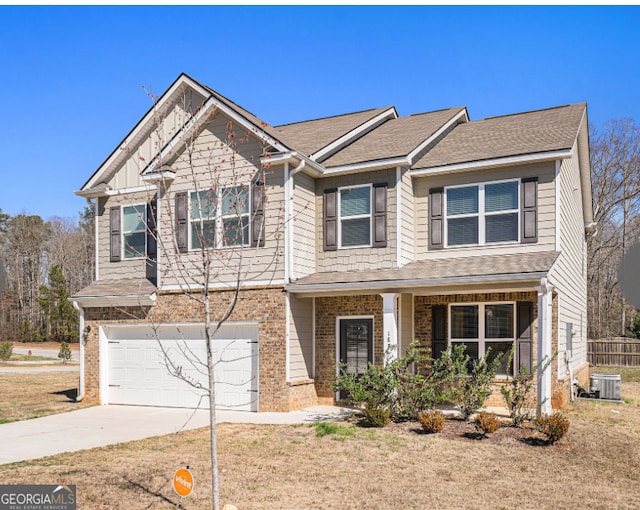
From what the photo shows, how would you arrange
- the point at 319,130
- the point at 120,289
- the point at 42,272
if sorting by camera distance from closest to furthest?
1. the point at 120,289
2. the point at 319,130
3. the point at 42,272

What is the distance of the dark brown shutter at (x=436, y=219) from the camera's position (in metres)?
15.0

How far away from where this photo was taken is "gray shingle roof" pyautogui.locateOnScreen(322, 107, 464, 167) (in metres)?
15.0

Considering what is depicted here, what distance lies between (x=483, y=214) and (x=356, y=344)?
4185 mm

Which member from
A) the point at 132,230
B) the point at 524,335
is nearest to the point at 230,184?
the point at 132,230

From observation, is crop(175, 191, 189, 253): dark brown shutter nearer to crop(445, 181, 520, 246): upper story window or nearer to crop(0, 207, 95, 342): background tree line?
crop(445, 181, 520, 246): upper story window

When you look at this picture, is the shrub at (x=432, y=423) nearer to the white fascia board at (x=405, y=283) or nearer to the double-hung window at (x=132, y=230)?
the white fascia board at (x=405, y=283)

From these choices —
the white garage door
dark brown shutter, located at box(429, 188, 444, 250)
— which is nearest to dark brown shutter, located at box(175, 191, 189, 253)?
the white garage door

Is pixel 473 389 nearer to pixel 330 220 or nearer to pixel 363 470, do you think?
pixel 363 470

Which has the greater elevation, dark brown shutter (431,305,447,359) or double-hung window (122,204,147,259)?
double-hung window (122,204,147,259)

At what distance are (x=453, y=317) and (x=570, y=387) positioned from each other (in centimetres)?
381

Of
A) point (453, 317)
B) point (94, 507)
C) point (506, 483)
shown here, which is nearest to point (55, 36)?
point (94, 507)

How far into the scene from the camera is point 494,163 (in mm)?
14094

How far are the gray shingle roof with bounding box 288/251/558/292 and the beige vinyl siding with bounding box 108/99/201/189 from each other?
17.8 ft

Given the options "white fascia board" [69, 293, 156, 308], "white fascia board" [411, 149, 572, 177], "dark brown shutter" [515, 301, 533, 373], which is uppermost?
"white fascia board" [411, 149, 572, 177]
